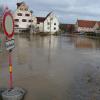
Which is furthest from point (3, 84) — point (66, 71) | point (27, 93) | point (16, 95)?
point (66, 71)

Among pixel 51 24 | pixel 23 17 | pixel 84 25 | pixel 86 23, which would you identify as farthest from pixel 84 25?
pixel 23 17

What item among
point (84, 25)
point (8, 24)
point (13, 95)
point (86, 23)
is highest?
point (8, 24)

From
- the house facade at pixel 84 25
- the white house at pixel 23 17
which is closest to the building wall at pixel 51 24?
the white house at pixel 23 17

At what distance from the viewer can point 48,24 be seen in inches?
3521

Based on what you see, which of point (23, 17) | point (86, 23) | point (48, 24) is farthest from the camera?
point (86, 23)

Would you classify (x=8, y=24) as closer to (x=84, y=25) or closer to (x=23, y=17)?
(x=23, y=17)

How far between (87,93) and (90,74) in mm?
4117

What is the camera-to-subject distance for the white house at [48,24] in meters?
88.1

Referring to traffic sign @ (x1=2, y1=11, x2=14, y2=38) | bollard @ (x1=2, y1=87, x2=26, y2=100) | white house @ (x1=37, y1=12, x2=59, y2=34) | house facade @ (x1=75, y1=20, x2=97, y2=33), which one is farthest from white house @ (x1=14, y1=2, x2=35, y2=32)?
traffic sign @ (x1=2, y1=11, x2=14, y2=38)

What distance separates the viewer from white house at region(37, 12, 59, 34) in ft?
→ 289

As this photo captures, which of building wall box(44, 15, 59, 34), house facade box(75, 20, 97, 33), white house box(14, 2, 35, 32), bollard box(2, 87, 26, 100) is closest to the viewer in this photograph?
bollard box(2, 87, 26, 100)

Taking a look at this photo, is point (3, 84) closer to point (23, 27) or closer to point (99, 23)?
point (23, 27)

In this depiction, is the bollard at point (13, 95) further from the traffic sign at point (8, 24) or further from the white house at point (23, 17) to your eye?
the white house at point (23, 17)

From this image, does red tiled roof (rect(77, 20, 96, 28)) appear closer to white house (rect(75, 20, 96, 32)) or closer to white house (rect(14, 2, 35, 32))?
white house (rect(75, 20, 96, 32))
